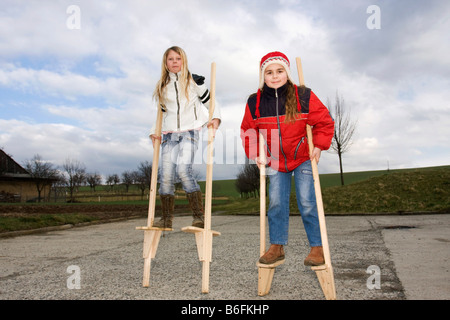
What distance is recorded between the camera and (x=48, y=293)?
12.7 ft

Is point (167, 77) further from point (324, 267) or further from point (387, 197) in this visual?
point (387, 197)

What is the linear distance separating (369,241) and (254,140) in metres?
4.97

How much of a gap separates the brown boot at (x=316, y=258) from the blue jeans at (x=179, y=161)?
58.4 inches

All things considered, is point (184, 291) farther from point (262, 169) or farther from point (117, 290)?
point (262, 169)

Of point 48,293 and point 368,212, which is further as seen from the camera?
point 368,212

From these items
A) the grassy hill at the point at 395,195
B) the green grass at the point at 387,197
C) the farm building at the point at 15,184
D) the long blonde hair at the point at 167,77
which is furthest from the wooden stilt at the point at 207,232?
the farm building at the point at 15,184

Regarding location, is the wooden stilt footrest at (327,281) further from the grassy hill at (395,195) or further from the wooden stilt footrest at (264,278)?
the grassy hill at (395,195)

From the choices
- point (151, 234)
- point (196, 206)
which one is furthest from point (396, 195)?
point (151, 234)

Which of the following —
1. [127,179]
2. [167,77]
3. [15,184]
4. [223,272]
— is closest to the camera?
[167,77]

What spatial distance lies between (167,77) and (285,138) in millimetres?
1673

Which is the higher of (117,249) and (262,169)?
(262,169)

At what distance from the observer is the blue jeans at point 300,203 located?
3725mm

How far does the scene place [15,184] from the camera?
50.7 m
